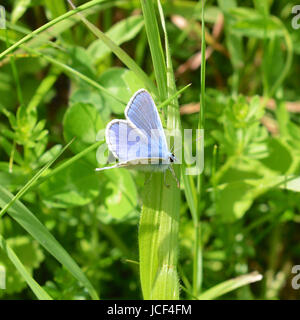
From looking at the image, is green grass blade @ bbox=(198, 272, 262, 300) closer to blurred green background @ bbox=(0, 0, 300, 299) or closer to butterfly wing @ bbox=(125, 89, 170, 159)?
blurred green background @ bbox=(0, 0, 300, 299)

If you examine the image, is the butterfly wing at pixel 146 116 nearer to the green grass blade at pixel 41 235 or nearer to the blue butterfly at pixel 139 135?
the blue butterfly at pixel 139 135

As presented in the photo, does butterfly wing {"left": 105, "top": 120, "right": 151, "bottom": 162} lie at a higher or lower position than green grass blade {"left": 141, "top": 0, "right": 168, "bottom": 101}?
lower

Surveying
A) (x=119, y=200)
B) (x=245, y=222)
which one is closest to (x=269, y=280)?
(x=245, y=222)

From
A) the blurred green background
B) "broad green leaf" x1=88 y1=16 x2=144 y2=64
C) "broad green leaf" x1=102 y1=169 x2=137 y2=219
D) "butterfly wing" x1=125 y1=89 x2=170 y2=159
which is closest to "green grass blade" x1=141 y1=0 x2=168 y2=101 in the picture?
"butterfly wing" x1=125 y1=89 x2=170 y2=159

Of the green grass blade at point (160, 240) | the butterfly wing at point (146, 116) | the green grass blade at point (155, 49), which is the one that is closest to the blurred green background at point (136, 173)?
the green grass blade at point (160, 240)

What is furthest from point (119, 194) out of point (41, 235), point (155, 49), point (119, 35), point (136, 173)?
point (119, 35)
